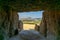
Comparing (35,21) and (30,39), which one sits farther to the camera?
(35,21)

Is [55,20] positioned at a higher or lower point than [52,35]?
higher

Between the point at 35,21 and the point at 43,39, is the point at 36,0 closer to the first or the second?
the point at 43,39

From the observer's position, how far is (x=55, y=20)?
18.0 ft

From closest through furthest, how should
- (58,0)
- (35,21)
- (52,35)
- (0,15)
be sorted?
(58,0), (0,15), (52,35), (35,21)

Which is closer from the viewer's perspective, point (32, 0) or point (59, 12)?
point (32, 0)

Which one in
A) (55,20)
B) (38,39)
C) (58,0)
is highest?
(58,0)

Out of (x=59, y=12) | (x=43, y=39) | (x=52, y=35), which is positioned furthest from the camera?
(x=43, y=39)

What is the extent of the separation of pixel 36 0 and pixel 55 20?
1.78 m

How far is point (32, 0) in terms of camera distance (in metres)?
4.06

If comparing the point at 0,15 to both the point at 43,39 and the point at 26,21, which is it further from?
the point at 26,21

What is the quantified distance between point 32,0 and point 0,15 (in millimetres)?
1483

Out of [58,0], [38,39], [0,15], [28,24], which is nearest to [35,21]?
[28,24]

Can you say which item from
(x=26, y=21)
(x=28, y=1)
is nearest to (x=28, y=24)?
(x=26, y=21)

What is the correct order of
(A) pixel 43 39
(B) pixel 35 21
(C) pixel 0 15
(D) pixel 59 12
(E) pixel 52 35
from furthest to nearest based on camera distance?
(B) pixel 35 21, (A) pixel 43 39, (E) pixel 52 35, (D) pixel 59 12, (C) pixel 0 15
